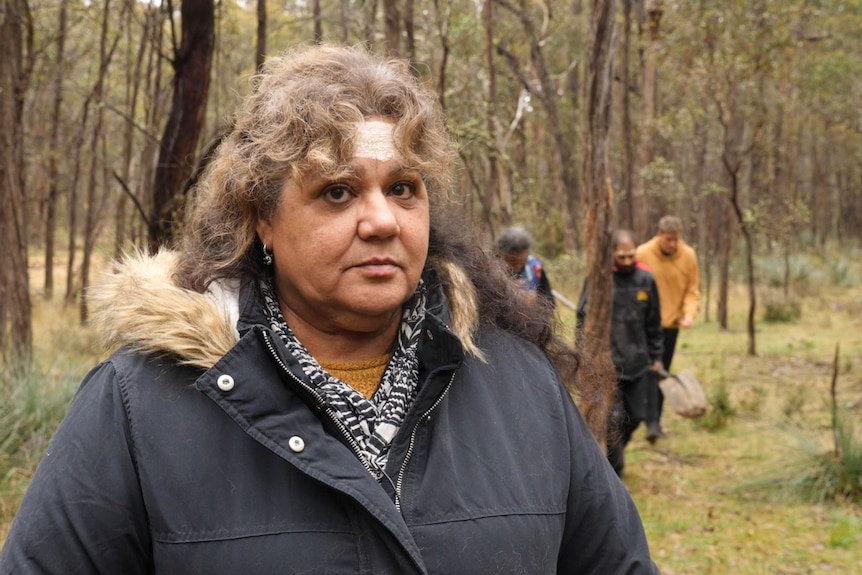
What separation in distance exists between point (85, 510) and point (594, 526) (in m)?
0.95

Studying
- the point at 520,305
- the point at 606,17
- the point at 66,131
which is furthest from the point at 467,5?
the point at 520,305

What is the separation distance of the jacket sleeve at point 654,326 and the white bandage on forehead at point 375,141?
580 centimetres

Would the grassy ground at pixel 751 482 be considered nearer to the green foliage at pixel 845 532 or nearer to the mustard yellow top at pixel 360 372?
the green foliage at pixel 845 532

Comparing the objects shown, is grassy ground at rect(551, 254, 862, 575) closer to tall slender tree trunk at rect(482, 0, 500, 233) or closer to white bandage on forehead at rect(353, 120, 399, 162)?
tall slender tree trunk at rect(482, 0, 500, 233)

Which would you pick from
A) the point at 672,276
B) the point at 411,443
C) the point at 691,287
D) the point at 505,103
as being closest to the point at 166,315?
the point at 411,443

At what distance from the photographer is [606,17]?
16.7 ft

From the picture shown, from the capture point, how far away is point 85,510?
1511 millimetres

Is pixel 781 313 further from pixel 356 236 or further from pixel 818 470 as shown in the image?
pixel 356 236

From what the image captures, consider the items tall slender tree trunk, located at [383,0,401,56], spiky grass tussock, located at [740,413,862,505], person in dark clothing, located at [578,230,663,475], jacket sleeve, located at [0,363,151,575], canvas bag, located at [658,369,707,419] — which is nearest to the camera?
jacket sleeve, located at [0,363,151,575]

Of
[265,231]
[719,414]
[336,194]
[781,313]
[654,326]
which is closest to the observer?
[336,194]

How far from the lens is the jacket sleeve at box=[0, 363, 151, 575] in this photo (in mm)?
1508

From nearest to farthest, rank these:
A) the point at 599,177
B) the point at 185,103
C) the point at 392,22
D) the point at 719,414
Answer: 1. the point at 599,177
2. the point at 185,103
3. the point at 719,414
4. the point at 392,22

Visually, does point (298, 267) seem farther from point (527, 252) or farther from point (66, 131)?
point (66, 131)

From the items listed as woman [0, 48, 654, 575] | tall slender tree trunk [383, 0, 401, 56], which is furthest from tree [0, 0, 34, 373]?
woman [0, 48, 654, 575]
